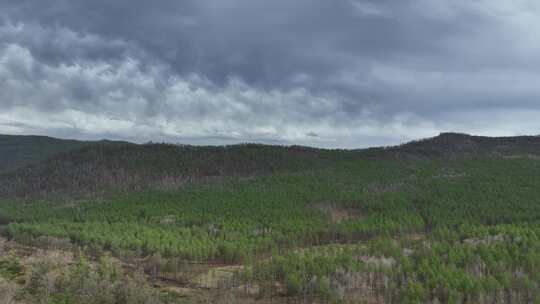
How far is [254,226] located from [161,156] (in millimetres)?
45865

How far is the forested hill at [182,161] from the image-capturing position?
163 feet

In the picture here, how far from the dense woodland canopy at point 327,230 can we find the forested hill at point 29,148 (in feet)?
275

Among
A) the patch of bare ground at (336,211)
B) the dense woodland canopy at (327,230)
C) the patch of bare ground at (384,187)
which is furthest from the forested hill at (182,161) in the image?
the patch of bare ground at (336,211)

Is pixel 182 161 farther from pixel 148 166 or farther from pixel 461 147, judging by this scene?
pixel 461 147

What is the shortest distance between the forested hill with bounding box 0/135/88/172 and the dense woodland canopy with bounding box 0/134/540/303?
83780mm

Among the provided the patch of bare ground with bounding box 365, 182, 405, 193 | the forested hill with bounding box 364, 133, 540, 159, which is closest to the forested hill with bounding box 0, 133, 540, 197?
the forested hill with bounding box 364, 133, 540, 159

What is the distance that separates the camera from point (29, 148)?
13738cm

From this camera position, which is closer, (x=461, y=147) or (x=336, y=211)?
(x=336, y=211)

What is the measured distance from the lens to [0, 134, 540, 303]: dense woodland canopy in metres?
9.77

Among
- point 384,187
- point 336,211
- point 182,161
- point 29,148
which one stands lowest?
point 336,211

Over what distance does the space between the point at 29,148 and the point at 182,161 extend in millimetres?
106848

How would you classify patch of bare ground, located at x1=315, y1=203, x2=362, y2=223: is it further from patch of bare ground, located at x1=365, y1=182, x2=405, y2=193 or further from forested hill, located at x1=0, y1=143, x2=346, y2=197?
forested hill, located at x1=0, y1=143, x2=346, y2=197

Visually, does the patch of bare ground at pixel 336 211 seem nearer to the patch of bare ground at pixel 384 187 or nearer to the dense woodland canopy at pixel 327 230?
the dense woodland canopy at pixel 327 230

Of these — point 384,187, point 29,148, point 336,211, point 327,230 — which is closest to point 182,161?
point 384,187
